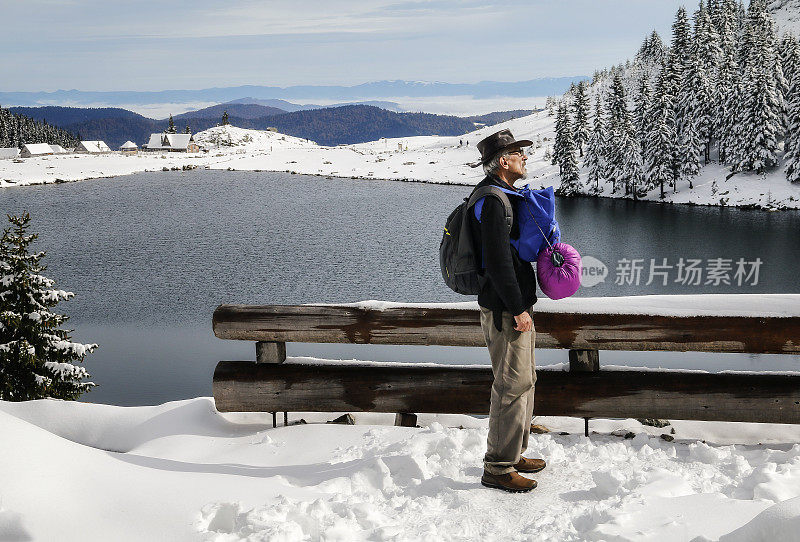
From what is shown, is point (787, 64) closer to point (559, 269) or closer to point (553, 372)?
point (553, 372)

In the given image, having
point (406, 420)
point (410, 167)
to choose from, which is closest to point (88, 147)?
point (410, 167)

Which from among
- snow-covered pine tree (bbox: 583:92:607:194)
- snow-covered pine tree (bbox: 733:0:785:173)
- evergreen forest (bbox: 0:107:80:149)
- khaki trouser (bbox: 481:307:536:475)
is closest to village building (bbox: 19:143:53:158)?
evergreen forest (bbox: 0:107:80:149)

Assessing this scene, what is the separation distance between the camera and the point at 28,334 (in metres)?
14.6

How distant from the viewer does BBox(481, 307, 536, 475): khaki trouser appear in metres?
5.36

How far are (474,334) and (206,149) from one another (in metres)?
186

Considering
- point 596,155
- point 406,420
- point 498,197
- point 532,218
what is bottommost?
point 406,420

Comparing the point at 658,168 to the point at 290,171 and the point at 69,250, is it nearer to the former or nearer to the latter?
the point at 69,250

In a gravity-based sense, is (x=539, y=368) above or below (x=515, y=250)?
below

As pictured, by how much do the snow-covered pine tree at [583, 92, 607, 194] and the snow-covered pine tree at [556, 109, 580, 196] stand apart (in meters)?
1.71

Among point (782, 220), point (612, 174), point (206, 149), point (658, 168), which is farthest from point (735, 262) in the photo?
point (206, 149)

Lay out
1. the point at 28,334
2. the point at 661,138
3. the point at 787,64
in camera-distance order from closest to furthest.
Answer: the point at 28,334, the point at 661,138, the point at 787,64

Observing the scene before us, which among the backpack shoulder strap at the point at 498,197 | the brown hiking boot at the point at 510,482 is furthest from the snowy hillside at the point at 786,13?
the brown hiking boot at the point at 510,482

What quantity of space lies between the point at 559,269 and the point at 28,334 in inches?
532

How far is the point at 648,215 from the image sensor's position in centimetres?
5884
